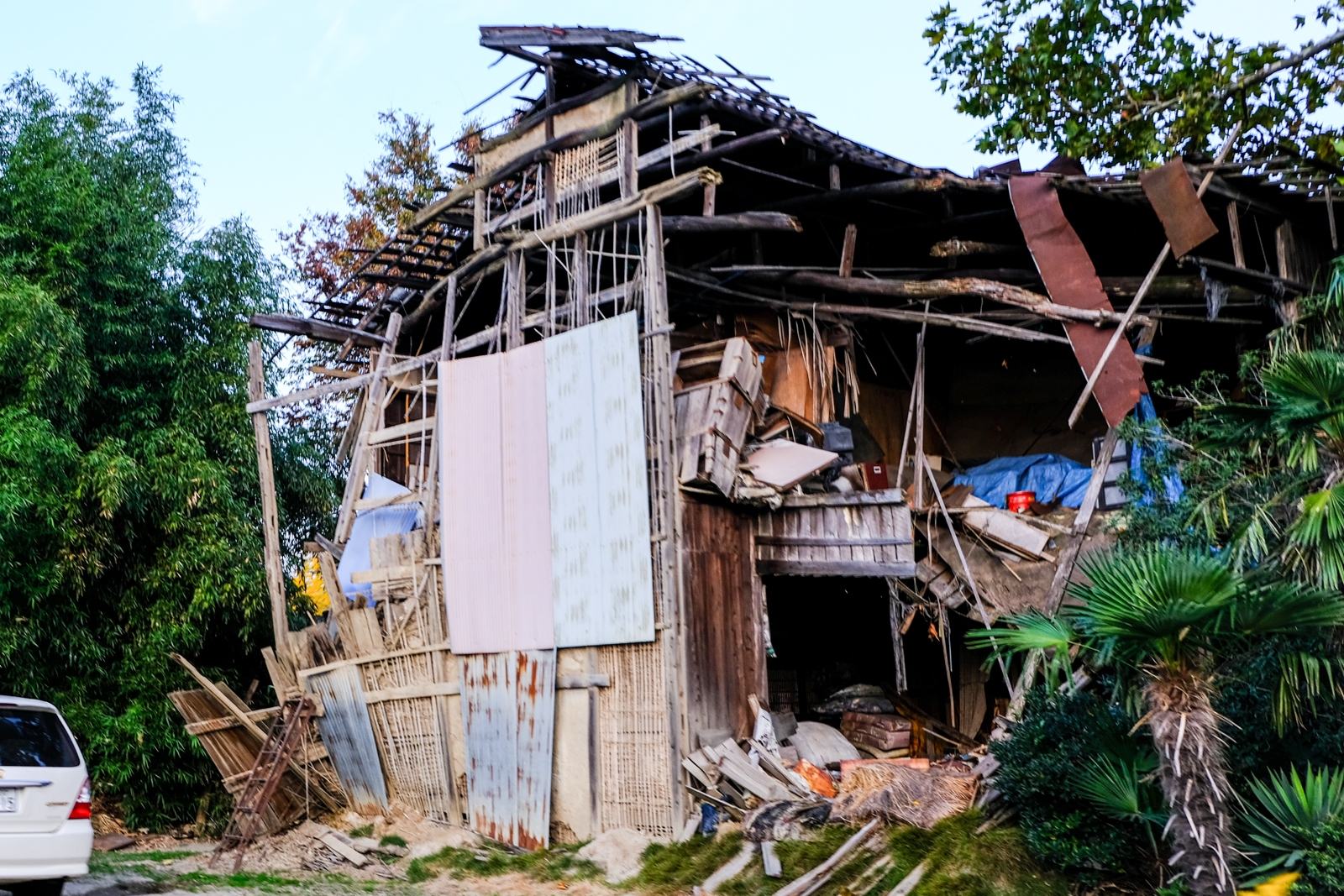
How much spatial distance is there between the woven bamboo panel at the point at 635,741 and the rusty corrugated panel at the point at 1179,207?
6407 millimetres

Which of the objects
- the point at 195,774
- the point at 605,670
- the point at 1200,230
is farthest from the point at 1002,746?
the point at 195,774

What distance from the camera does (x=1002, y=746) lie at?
31.2 feet

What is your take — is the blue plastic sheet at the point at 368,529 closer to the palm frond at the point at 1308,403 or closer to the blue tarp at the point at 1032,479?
the blue tarp at the point at 1032,479

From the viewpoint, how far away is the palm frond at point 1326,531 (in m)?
7.99

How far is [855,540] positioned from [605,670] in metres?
2.93

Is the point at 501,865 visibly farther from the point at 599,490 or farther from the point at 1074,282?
the point at 1074,282

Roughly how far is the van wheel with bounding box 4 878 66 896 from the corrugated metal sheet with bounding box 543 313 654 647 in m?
4.99

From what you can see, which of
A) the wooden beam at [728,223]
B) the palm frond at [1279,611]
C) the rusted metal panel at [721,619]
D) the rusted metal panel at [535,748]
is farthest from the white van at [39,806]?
the palm frond at [1279,611]

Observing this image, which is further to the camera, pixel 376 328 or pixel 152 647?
pixel 376 328

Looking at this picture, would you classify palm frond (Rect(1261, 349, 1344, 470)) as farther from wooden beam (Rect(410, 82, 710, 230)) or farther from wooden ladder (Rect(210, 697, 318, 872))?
wooden ladder (Rect(210, 697, 318, 872))

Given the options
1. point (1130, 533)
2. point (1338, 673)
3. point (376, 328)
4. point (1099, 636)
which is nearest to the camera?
point (1099, 636)

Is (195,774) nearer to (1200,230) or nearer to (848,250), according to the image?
(848,250)

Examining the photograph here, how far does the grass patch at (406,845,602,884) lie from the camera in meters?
11.1

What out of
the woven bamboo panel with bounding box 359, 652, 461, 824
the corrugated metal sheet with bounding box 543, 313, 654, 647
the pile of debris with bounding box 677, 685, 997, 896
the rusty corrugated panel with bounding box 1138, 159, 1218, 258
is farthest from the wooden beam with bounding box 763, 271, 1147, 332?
the woven bamboo panel with bounding box 359, 652, 461, 824
